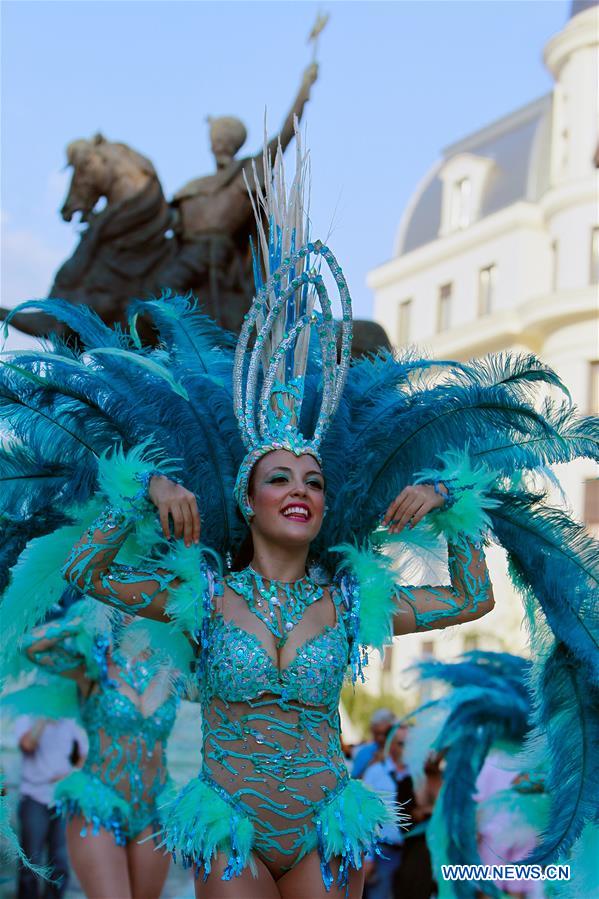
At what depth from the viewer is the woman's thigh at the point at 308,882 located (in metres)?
3.57

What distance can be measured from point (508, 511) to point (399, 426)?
480mm

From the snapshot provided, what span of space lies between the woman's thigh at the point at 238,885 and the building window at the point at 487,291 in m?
26.5

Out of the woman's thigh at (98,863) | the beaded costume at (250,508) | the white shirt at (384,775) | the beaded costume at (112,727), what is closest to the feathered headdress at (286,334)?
the beaded costume at (250,508)

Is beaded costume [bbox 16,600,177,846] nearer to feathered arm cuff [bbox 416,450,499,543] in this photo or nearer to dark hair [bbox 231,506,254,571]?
dark hair [bbox 231,506,254,571]

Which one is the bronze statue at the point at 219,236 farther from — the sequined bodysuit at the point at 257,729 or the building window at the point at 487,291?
the building window at the point at 487,291

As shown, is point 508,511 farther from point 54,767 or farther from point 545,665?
point 54,767

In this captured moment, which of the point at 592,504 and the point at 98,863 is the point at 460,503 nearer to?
the point at 98,863

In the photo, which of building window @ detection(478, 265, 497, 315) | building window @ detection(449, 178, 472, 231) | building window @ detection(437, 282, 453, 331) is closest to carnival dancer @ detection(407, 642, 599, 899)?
building window @ detection(478, 265, 497, 315)

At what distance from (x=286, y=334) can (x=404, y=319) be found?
91.9ft

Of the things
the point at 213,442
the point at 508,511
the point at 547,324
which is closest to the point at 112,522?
the point at 213,442

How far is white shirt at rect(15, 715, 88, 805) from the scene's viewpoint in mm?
7984

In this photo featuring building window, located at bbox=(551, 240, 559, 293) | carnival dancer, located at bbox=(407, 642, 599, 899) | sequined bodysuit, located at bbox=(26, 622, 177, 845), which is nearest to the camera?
sequined bodysuit, located at bbox=(26, 622, 177, 845)

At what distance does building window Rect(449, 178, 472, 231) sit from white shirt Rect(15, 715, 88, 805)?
2438cm

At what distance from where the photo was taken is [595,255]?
87.8ft
